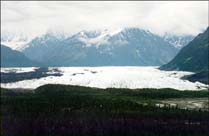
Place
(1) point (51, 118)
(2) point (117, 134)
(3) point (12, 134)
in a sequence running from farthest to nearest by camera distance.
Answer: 1. (1) point (51, 118)
2. (2) point (117, 134)
3. (3) point (12, 134)

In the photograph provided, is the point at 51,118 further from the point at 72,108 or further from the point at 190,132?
the point at 190,132

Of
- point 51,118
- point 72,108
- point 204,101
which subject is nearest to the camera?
point 51,118

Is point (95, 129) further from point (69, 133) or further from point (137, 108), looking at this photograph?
point (137, 108)

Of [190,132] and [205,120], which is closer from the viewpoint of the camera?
[190,132]

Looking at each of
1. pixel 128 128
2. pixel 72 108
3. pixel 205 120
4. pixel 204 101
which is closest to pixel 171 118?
pixel 205 120

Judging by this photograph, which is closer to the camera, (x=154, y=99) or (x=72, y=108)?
(x=72, y=108)

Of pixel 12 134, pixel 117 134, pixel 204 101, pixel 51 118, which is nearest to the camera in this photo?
pixel 12 134

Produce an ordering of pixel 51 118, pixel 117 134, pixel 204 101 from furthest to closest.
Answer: pixel 204 101, pixel 51 118, pixel 117 134

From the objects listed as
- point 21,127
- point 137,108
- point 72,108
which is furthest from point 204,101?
point 21,127
